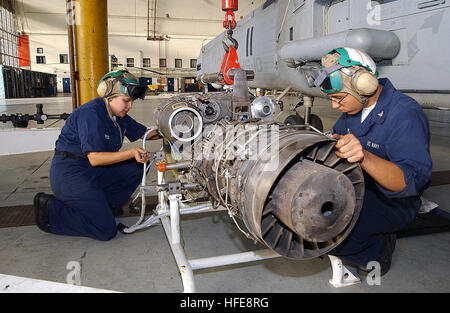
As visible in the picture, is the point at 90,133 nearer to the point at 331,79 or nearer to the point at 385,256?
the point at 331,79

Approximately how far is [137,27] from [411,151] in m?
26.8

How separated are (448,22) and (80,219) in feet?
8.79

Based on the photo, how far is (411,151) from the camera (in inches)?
58.6

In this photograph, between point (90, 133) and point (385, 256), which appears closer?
point (385, 256)

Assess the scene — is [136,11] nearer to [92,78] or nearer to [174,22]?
[174,22]

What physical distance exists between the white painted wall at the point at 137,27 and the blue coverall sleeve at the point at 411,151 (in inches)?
872

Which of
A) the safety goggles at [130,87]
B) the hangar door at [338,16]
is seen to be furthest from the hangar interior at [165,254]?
the hangar door at [338,16]

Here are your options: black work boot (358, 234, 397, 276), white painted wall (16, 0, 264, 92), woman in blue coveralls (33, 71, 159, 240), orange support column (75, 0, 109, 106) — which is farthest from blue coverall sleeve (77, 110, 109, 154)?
white painted wall (16, 0, 264, 92)

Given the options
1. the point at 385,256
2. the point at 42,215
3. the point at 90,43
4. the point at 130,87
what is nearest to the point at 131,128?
the point at 130,87

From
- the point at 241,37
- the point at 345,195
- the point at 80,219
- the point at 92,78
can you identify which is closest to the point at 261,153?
the point at 345,195

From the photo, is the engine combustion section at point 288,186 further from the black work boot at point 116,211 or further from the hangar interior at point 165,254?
the black work boot at point 116,211

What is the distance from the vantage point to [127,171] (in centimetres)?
280

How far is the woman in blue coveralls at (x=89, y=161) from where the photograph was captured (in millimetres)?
2299

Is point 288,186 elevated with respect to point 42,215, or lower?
elevated
